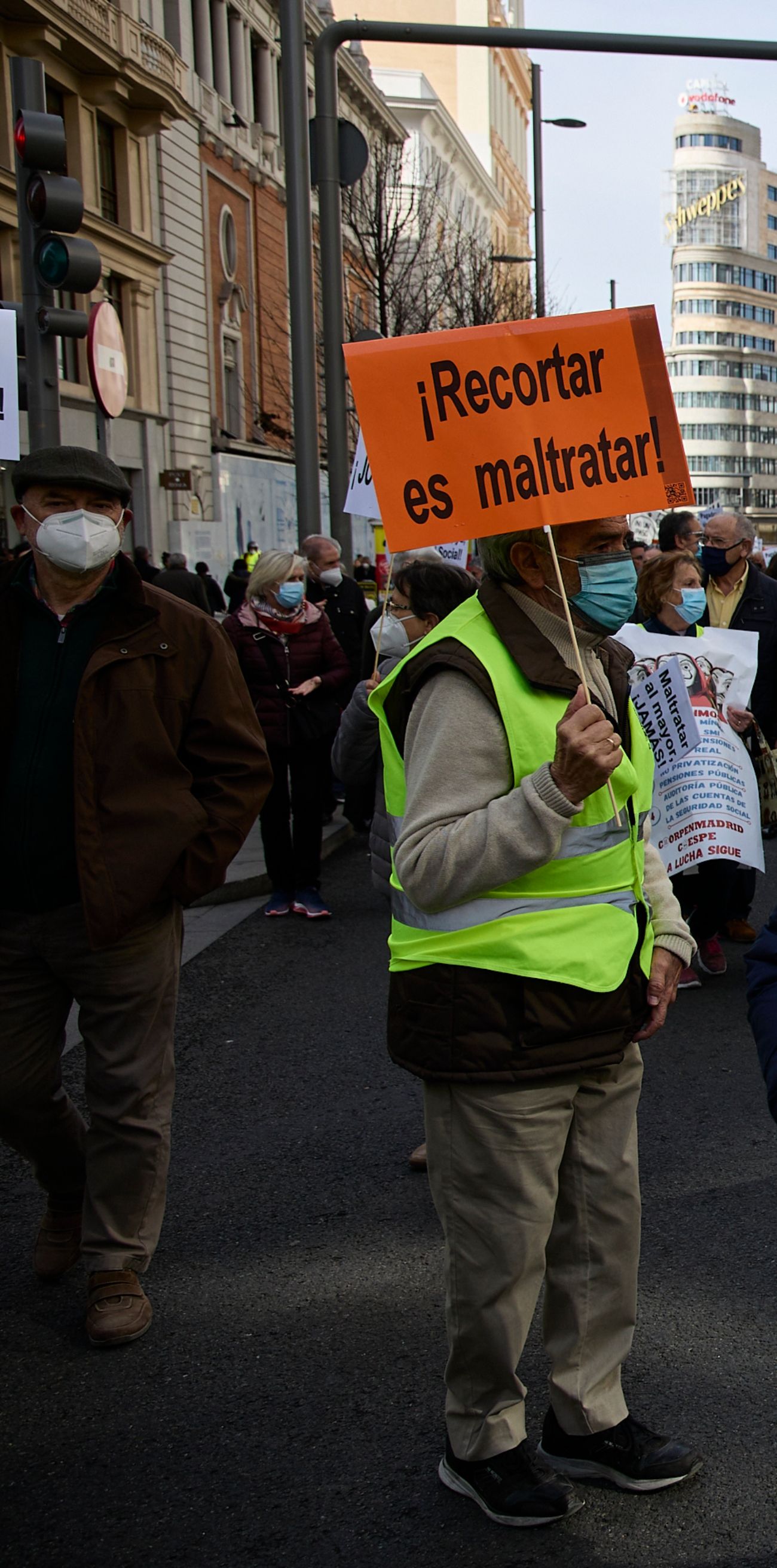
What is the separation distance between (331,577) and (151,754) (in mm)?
7313

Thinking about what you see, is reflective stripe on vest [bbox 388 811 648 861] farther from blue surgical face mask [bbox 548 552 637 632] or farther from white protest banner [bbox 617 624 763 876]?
white protest banner [bbox 617 624 763 876]

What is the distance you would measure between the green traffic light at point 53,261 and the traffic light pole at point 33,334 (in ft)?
0.13

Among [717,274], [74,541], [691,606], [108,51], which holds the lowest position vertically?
[691,606]

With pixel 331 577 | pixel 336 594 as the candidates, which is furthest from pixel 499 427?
pixel 336 594

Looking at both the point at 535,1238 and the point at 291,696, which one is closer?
the point at 535,1238

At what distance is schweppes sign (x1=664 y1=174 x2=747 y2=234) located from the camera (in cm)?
13850

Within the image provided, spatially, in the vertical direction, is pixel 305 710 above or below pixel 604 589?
below

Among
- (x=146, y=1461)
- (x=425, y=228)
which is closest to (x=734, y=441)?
(x=425, y=228)

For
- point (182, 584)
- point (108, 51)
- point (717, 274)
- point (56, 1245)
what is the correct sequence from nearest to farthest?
point (56, 1245) → point (182, 584) → point (108, 51) → point (717, 274)

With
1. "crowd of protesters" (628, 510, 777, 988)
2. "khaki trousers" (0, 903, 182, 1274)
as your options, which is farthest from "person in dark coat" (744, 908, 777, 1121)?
"crowd of protesters" (628, 510, 777, 988)

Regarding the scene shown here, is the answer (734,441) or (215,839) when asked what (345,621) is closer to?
(215,839)

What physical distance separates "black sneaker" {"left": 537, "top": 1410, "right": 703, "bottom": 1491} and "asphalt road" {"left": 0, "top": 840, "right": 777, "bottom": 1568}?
31mm

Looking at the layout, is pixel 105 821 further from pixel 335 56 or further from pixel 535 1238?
pixel 335 56

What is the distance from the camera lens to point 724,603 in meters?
7.56
